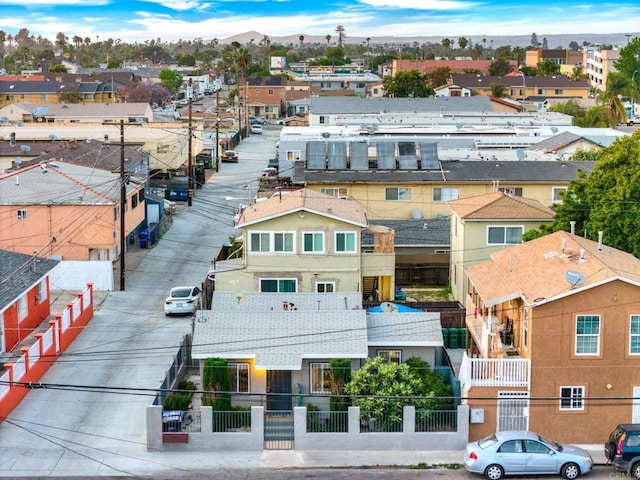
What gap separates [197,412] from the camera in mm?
33031

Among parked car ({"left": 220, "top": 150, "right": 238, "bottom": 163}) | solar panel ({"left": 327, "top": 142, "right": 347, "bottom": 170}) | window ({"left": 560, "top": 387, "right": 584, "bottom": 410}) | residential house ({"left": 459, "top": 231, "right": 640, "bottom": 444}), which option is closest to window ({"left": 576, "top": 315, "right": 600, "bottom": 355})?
residential house ({"left": 459, "top": 231, "right": 640, "bottom": 444})

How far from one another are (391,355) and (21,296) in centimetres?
1392

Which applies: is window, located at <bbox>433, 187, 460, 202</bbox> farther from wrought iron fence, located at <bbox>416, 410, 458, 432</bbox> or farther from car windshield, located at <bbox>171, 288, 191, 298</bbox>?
wrought iron fence, located at <bbox>416, 410, 458, 432</bbox>

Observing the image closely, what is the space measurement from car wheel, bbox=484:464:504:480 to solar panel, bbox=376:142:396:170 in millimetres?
33322

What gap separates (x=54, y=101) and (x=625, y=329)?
128m

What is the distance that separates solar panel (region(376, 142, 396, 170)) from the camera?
2430 inches

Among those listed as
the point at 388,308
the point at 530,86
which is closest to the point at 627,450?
the point at 388,308

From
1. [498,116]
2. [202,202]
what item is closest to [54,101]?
[498,116]

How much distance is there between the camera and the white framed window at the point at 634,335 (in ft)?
106

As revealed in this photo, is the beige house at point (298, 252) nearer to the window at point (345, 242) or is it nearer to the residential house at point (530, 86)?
the window at point (345, 242)

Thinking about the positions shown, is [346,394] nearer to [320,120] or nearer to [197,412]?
[197,412]

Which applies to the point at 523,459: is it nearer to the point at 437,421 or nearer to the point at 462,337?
the point at 437,421

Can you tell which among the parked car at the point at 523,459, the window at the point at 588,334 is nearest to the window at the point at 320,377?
the parked car at the point at 523,459

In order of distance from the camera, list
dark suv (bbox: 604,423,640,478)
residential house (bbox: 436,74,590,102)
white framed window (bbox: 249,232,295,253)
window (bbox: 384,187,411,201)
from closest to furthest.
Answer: dark suv (bbox: 604,423,640,478)
white framed window (bbox: 249,232,295,253)
window (bbox: 384,187,411,201)
residential house (bbox: 436,74,590,102)
